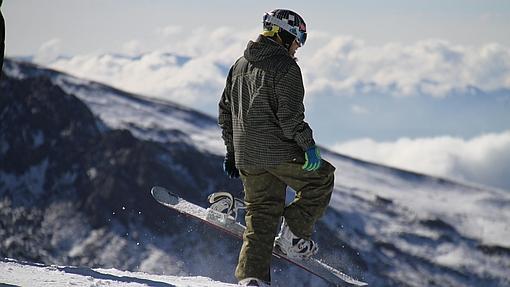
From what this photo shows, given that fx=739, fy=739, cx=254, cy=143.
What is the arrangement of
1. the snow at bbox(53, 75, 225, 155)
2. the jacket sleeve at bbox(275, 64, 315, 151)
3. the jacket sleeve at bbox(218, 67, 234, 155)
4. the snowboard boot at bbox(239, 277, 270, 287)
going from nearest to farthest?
the jacket sleeve at bbox(275, 64, 315, 151) → the snowboard boot at bbox(239, 277, 270, 287) → the jacket sleeve at bbox(218, 67, 234, 155) → the snow at bbox(53, 75, 225, 155)

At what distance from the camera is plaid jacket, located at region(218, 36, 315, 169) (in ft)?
21.7

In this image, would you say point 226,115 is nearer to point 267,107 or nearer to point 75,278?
point 267,107

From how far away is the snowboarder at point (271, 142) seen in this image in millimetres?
6664

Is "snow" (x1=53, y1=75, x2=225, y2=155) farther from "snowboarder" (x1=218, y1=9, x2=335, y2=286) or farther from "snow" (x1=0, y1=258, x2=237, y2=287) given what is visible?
"snowboarder" (x1=218, y1=9, x2=335, y2=286)

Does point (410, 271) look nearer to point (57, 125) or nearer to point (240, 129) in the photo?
point (57, 125)

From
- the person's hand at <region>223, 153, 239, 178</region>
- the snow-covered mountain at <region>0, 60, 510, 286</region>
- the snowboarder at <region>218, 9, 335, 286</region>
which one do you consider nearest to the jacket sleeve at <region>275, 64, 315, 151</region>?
the snowboarder at <region>218, 9, 335, 286</region>

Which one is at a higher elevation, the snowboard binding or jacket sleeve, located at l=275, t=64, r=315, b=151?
jacket sleeve, located at l=275, t=64, r=315, b=151

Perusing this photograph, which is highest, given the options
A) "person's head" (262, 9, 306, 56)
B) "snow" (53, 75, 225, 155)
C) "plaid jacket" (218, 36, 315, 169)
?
"person's head" (262, 9, 306, 56)

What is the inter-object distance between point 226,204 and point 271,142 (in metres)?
1.81

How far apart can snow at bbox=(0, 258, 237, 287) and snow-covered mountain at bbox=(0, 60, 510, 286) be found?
23.5 metres

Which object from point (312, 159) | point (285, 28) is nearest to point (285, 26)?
point (285, 28)

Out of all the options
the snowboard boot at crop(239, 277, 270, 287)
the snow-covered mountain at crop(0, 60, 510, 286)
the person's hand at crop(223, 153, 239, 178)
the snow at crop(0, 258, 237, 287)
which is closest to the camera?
the snow at crop(0, 258, 237, 287)

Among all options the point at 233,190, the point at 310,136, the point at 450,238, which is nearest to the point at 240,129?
the point at 310,136

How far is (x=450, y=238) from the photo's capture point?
4281 cm
